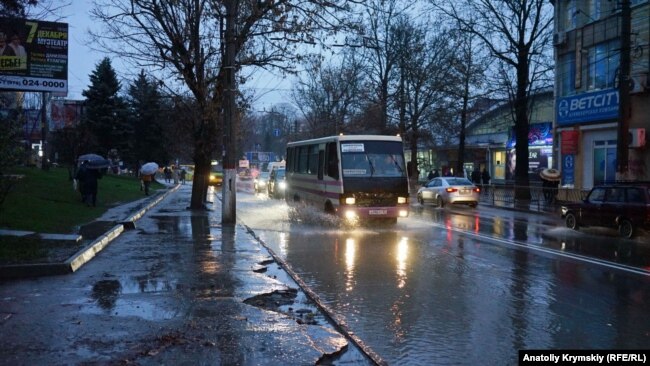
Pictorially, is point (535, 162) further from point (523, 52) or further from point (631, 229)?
point (631, 229)

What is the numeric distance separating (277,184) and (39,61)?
50.1ft

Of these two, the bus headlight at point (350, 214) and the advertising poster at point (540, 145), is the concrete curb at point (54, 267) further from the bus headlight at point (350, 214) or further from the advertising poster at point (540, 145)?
the advertising poster at point (540, 145)

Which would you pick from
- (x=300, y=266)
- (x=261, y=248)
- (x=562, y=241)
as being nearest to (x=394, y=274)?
(x=300, y=266)

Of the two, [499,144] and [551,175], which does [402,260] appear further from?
[499,144]

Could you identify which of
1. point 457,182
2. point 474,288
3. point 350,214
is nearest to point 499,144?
point 457,182

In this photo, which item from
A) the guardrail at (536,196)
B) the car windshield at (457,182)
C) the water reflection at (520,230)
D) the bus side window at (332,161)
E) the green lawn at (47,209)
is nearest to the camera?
the green lawn at (47,209)

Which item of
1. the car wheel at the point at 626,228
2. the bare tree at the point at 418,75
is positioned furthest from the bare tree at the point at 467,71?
the car wheel at the point at 626,228

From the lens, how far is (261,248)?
12.7 metres

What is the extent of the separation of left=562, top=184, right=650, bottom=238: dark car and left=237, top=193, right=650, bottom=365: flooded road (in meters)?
0.50

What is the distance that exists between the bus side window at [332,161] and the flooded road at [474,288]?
6.72 ft

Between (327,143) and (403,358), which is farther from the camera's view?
(327,143)

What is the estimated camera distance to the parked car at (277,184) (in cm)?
3566

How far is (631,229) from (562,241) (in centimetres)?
225

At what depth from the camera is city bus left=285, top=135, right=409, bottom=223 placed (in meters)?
17.2
